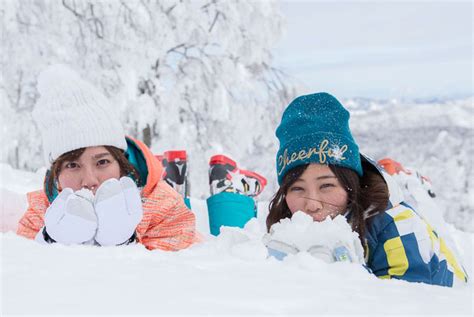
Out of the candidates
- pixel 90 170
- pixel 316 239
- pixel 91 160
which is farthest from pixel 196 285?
pixel 91 160

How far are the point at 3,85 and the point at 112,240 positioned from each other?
24.9 ft

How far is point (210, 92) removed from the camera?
8477 millimetres

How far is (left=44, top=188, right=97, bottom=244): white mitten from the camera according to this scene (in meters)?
1.79

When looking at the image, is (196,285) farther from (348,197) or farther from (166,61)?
(166,61)

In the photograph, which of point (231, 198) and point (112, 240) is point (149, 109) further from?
point (112, 240)

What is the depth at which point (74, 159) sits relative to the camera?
2.52 metres

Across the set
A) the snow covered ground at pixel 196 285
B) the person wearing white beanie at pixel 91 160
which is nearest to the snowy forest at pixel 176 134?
the snow covered ground at pixel 196 285

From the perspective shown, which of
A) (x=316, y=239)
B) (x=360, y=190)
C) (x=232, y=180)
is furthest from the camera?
(x=232, y=180)

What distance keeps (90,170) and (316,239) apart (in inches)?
51.1

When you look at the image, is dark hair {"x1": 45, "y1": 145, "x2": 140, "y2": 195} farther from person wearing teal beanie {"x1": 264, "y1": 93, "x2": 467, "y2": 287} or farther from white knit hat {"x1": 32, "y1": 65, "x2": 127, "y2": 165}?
person wearing teal beanie {"x1": 264, "y1": 93, "x2": 467, "y2": 287}

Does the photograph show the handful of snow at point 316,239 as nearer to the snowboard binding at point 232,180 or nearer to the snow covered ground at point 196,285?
the snow covered ground at point 196,285

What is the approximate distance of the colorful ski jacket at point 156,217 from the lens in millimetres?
2566

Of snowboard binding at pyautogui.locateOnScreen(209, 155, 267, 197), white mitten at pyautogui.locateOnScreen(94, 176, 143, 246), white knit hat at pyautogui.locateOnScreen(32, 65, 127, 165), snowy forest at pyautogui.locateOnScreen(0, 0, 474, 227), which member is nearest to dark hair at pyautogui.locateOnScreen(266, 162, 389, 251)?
white mitten at pyautogui.locateOnScreen(94, 176, 143, 246)

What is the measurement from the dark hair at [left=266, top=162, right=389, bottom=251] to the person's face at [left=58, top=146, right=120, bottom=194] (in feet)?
2.88
